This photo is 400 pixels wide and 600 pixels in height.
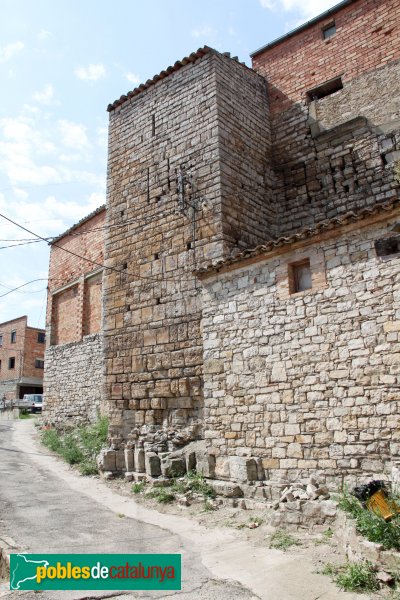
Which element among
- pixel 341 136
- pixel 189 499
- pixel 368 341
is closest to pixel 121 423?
pixel 189 499

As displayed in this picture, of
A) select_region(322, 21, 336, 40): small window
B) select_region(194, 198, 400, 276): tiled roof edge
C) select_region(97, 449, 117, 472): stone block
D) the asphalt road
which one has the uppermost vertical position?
select_region(322, 21, 336, 40): small window

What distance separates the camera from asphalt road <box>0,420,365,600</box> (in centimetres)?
384

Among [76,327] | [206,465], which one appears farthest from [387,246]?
[76,327]

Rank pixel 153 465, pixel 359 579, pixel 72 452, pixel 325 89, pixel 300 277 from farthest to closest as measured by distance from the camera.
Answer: pixel 325 89 < pixel 72 452 < pixel 153 465 < pixel 300 277 < pixel 359 579

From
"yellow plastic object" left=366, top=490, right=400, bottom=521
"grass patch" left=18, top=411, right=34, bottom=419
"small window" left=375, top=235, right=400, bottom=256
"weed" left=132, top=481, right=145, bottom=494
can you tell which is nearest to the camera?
"yellow plastic object" left=366, top=490, right=400, bottom=521

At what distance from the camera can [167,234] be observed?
30.8 feet

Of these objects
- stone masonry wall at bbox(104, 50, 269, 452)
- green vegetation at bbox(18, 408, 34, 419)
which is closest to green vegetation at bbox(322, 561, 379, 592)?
stone masonry wall at bbox(104, 50, 269, 452)

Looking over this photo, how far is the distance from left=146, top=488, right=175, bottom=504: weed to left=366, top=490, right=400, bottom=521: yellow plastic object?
344cm

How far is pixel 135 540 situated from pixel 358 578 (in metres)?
2.65

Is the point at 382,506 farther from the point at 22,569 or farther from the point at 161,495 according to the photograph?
the point at 161,495

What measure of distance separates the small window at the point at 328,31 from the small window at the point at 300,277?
683 cm

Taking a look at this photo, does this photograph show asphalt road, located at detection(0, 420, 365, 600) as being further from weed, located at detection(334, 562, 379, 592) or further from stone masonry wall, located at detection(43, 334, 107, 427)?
stone masonry wall, located at detection(43, 334, 107, 427)

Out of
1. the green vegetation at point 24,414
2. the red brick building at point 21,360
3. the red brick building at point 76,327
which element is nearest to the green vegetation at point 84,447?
the red brick building at point 76,327

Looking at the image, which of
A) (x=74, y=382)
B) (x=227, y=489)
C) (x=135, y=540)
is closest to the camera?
(x=135, y=540)
